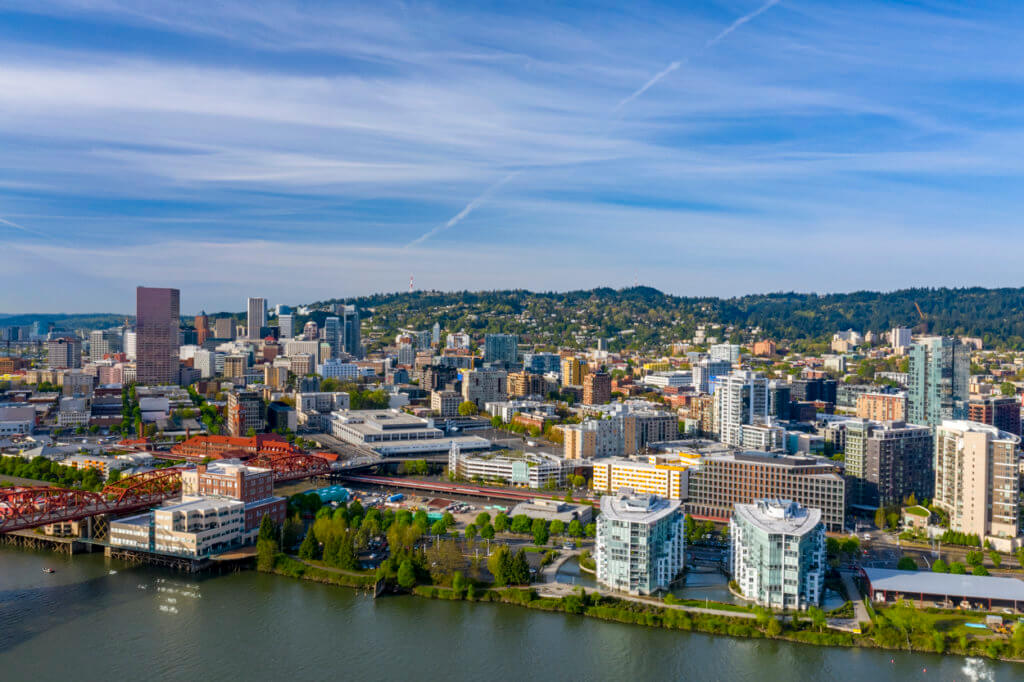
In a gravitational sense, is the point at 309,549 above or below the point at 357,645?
above

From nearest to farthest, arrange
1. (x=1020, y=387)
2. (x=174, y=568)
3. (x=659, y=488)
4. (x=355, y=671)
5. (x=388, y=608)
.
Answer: (x=355, y=671), (x=388, y=608), (x=174, y=568), (x=659, y=488), (x=1020, y=387)

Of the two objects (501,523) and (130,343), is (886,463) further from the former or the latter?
(130,343)

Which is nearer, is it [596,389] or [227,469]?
[227,469]

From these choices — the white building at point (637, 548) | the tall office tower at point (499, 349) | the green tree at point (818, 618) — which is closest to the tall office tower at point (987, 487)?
the green tree at point (818, 618)

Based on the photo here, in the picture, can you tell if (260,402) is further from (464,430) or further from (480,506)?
(480,506)

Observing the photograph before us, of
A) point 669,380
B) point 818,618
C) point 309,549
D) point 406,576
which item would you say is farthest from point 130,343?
point 818,618

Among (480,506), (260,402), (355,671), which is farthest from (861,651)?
(260,402)

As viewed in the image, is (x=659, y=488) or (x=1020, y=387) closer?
(x=659, y=488)

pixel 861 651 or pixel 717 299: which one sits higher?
pixel 717 299
